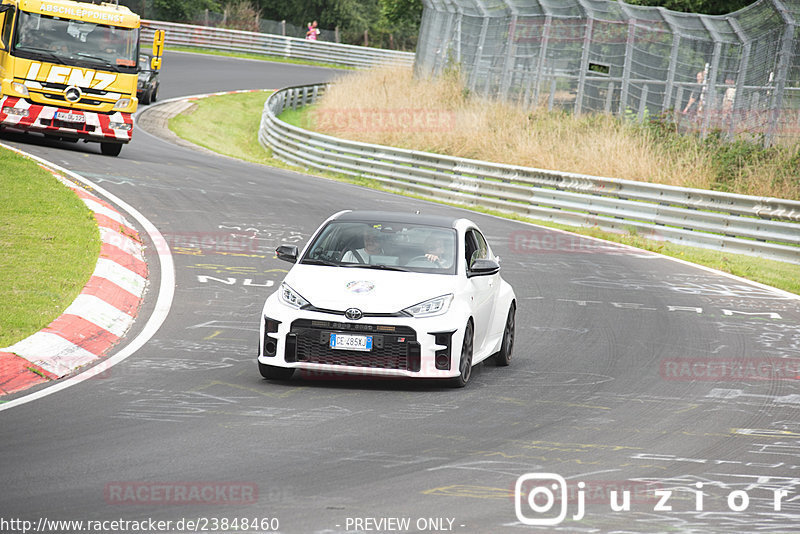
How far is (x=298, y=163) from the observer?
3356 centimetres

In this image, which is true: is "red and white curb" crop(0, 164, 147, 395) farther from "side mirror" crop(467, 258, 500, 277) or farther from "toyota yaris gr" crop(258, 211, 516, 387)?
"side mirror" crop(467, 258, 500, 277)

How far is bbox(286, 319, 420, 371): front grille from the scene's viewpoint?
9047 millimetres

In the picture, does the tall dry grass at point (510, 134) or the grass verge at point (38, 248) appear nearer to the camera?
the grass verge at point (38, 248)

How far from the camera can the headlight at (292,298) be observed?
30.3 ft

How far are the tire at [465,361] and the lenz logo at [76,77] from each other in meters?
16.1

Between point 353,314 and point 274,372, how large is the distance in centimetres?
86

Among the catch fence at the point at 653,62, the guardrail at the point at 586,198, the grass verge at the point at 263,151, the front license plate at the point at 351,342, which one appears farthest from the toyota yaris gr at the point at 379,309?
the catch fence at the point at 653,62

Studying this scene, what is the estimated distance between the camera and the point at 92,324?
10.6 meters

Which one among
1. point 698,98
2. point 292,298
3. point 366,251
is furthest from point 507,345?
point 698,98

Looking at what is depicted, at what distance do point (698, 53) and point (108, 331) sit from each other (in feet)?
67.9

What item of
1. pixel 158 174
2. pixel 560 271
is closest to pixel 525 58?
pixel 158 174

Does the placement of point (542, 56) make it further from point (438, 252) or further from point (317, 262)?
point (317, 262)

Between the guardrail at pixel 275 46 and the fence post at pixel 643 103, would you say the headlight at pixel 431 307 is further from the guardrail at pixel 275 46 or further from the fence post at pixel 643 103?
the guardrail at pixel 275 46

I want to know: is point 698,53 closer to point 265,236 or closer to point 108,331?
point 265,236
